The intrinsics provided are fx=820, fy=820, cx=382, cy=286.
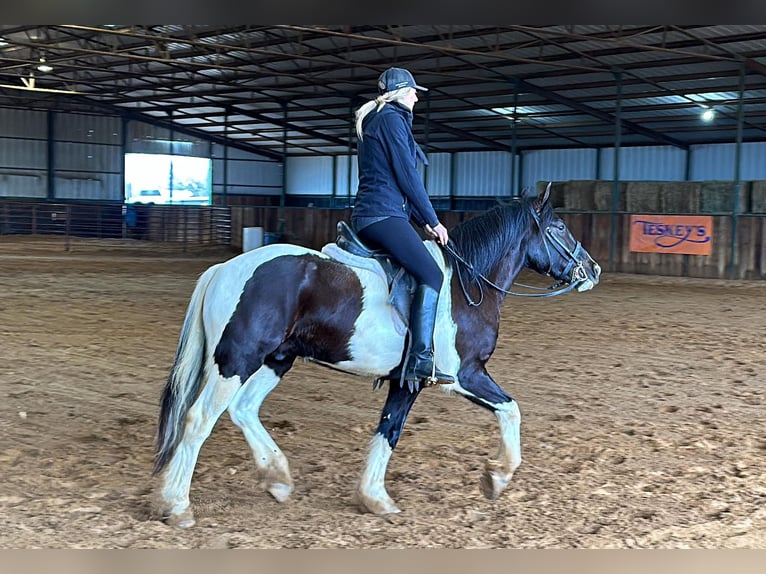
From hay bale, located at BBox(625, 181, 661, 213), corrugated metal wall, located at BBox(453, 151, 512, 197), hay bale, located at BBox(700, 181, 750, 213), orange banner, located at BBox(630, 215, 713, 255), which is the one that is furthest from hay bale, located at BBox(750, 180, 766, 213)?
corrugated metal wall, located at BBox(453, 151, 512, 197)

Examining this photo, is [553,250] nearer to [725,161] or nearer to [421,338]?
[421,338]

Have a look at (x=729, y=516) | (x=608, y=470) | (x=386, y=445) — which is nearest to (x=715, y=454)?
(x=608, y=470)

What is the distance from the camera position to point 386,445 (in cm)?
427

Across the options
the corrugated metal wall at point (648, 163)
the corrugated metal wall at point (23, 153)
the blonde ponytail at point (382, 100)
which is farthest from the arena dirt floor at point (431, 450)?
the corrugated metal wall at point (23, 153)

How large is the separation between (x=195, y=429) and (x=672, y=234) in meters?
17.3

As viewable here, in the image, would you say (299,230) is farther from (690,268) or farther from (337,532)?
(337,532)

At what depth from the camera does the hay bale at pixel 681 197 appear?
→ 68.6 ft

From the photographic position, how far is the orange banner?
736 inches

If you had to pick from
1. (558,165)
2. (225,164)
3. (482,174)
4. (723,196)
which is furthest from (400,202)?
(225,164)

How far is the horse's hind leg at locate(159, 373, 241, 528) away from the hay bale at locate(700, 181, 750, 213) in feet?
60.3

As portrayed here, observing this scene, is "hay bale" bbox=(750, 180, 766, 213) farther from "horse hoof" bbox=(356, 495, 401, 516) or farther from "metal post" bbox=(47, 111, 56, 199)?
"metal post" bbox=(47, 111, 56, 199)

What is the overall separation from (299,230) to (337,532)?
78.7 feet

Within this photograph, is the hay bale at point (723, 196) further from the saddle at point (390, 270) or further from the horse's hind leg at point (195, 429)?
the horse's hind leg at point (195, 429)
